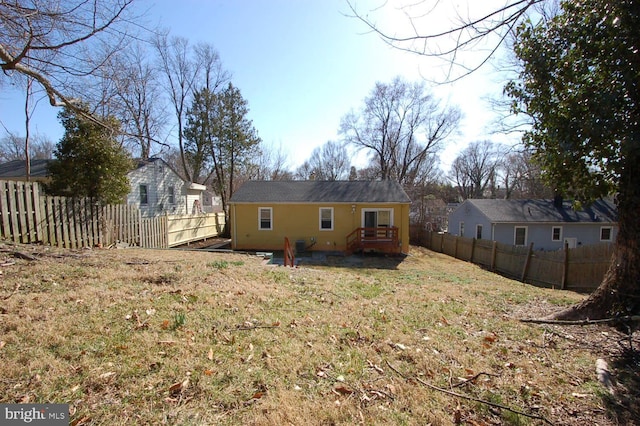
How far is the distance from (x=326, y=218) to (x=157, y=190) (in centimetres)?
1127

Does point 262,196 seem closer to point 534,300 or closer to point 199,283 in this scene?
point 199,283

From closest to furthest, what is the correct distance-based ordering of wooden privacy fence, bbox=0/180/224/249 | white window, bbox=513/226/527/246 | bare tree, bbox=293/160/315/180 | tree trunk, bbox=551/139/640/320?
tree trunk, bbox=551/139/640/320 < wooden privacy fence, bbox=0/180/224/249 < white window, bbox=513/226/527/246 < bare tree, bbox=293/160/315/180

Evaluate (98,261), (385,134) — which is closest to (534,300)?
(98,261)

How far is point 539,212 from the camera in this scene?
66.8 feet

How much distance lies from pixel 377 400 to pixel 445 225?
109 ft

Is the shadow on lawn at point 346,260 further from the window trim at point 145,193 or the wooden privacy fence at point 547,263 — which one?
the window trim at point 145,193

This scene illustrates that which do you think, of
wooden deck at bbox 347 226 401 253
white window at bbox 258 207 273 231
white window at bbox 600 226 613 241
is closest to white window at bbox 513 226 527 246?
white window at bbox 600 226 613 241

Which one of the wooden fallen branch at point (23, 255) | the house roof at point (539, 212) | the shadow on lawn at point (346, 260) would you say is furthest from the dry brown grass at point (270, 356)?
the house roof at point (539, 212)

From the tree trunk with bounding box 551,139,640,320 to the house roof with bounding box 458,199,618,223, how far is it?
55.4ft

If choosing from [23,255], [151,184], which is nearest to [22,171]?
[151,184]

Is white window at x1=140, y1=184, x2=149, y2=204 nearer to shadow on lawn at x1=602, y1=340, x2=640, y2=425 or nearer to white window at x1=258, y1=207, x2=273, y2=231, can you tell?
white window at x1=258, y1=207, x2=273, y2=231

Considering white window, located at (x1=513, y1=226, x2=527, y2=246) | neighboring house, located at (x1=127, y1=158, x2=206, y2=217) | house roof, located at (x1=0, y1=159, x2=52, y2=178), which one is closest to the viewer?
house roof, located at (x1=0, y1=159, x2=52, y2=178)

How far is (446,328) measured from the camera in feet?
12.7

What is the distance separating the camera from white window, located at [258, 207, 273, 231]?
1606 cm
